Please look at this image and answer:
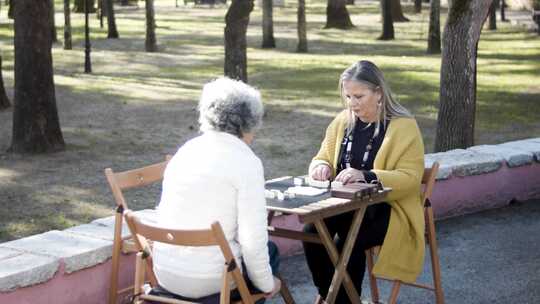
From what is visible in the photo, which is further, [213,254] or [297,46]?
[297,46]

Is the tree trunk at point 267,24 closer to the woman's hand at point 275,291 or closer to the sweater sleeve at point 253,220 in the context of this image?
the woman's hand at point 275,291

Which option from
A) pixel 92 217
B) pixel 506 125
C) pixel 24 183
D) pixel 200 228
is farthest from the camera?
pixel 506 125

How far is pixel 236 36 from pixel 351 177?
389 inches

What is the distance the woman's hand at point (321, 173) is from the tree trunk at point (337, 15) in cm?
2944

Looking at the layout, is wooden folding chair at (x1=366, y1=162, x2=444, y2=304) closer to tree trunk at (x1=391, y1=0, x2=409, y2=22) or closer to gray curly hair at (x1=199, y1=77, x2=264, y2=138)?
gray curly hair at (x1=199, y1=77, x2=264, y2=138)

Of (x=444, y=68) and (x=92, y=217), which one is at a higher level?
(x=444, y=68)

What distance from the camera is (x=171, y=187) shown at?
4.12 m

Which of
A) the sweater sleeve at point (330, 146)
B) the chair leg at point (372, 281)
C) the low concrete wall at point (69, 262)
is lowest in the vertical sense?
Result: the chair leg at point (372, 281)

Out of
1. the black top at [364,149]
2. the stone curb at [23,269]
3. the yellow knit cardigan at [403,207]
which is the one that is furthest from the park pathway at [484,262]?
the stone curb at [23,269]

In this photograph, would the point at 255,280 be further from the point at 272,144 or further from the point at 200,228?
the point at 272,144

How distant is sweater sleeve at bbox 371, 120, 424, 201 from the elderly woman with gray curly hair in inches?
44.3

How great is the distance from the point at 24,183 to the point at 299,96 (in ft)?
25.0

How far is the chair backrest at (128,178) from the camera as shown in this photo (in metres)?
4.87

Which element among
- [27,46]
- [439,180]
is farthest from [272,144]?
[439,180]
